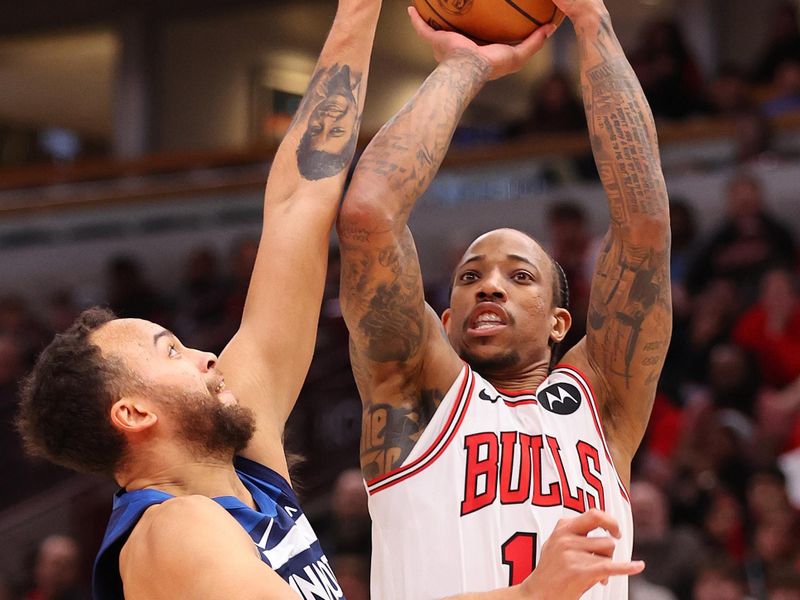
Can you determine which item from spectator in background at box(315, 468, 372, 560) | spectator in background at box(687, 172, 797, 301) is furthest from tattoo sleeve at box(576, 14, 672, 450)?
spectator in background at box(687, 172, 797, 301)

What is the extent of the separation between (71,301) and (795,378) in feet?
19.0

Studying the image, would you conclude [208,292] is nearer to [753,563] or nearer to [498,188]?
[498,188]

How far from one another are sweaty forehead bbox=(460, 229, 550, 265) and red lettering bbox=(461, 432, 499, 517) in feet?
1.67

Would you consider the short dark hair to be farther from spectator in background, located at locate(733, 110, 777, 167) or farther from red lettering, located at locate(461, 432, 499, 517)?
spectator in background, located at locate(733, 110, 777, 167)

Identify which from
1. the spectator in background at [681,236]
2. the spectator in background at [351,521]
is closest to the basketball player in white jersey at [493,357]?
the spectator in background at [351,521]

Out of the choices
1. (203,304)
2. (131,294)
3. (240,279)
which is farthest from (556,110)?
(131,294)

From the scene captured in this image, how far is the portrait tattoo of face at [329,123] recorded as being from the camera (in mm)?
3205

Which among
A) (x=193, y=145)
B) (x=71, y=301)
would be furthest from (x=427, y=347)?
(x=193, y=145)

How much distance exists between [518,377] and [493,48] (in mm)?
867

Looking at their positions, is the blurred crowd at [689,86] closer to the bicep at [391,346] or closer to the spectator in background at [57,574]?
the spectator in background at [57,574]

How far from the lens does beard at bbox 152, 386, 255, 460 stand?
107 inches

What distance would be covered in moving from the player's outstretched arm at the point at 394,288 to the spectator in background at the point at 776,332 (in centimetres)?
412

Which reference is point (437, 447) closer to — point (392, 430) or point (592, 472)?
point (392, 430)

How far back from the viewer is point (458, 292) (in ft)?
10.9
